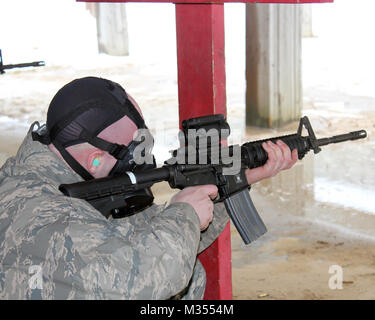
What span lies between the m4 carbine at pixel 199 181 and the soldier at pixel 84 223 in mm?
57

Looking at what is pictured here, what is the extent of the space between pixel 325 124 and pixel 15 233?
6.71m

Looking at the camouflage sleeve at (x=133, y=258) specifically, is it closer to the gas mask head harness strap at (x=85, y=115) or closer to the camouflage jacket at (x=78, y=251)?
the camouflage jacket at (x=78, y=251)

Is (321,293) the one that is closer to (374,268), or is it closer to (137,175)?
(374,268)

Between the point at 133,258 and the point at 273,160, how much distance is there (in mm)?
1157

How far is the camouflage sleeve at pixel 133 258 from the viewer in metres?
1.60

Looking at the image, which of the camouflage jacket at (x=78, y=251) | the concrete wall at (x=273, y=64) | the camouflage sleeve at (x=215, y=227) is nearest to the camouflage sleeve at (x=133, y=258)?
the camouflage jacket at (x=78, y=251)

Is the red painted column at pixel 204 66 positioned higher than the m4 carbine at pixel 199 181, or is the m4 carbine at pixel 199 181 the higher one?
the red painted column at pixel 204 66

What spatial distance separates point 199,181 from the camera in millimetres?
2244

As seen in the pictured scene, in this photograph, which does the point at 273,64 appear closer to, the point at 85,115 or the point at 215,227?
the point at 215,227

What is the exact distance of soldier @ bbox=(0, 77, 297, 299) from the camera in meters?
1.61

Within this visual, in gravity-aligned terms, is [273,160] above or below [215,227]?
above

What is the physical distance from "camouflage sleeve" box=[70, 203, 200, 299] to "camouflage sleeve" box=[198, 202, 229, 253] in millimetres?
718

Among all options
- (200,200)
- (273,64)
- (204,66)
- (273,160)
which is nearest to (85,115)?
(200,200)
